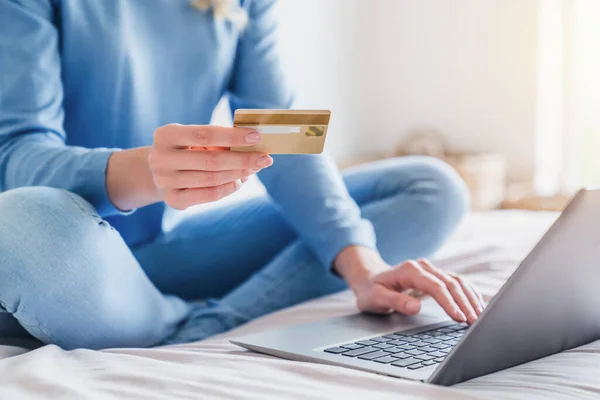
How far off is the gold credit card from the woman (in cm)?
1

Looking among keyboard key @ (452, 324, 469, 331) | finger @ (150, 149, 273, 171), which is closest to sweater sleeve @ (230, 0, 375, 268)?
keyboard key @ (452, 324, 469, 331)

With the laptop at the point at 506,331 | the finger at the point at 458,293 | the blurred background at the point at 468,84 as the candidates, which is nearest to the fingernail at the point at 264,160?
the laptop at the point at 506,331

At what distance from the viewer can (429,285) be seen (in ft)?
3.05

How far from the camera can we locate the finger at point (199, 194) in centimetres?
83

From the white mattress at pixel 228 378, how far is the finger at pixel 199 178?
17 centimetres

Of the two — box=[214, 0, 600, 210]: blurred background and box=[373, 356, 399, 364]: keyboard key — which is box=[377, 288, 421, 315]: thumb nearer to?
box=[373, 356, 399, 364]: keyboard key

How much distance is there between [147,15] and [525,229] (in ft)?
3.13

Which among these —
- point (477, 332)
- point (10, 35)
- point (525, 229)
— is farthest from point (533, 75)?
point (477, 332)

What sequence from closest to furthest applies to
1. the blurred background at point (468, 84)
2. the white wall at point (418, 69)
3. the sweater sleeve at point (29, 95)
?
the sweater sleeve at point (29, 95)
the blurred background at point (468, 84)
the white wall at point (418, 69)

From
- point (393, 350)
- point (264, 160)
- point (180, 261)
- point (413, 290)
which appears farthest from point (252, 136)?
point (180, 261)

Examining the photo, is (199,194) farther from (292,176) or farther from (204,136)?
(292,176)

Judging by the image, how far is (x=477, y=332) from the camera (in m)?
0.64

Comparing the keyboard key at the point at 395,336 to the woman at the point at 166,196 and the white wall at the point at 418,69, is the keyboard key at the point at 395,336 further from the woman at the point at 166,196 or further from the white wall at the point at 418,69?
the white wall at the point at 418,69

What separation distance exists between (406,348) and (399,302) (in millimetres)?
181
